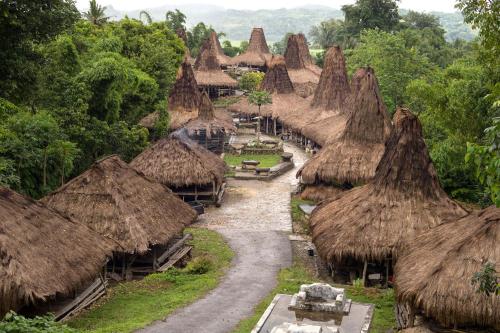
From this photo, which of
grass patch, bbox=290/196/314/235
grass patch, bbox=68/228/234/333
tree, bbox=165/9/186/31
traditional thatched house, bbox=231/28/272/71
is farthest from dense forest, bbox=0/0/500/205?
tree, bbox=165/9/186/31

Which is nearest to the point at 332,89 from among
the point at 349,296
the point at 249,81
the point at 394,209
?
the point at 249,81

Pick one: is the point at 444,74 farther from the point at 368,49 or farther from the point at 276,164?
the point at 368,49

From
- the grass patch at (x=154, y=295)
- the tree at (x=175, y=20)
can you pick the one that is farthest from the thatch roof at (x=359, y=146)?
the tree at (x=175, y=20)

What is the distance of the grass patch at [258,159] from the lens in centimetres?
4359

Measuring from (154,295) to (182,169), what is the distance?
498 inches

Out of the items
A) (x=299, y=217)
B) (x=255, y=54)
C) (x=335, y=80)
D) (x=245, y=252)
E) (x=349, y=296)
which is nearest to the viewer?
(x=349, y=296)

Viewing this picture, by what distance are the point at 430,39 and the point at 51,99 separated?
47048mm

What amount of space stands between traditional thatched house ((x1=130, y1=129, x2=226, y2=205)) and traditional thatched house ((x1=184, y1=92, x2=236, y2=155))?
881 centimetres

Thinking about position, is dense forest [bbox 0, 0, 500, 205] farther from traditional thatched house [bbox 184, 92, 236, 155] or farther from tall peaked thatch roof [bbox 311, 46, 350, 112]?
tall peaked thatch roof [bbox 311, 46, 350, 112]

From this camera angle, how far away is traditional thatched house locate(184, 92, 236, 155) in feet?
142

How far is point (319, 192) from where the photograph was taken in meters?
33.2

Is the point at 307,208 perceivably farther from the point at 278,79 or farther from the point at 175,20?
the point at 175,20

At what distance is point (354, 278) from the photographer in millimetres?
22812

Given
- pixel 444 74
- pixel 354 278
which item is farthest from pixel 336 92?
pixel 354 278
